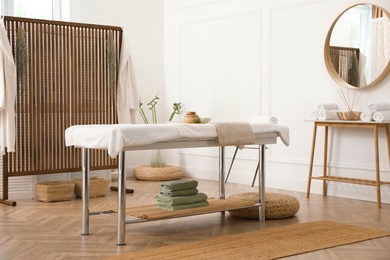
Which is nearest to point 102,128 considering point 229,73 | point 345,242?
point 345,242

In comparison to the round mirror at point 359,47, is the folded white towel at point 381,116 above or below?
below

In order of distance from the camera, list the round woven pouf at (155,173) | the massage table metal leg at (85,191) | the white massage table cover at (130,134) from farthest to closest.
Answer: the round woven pouf at (155,173)
the massage table metal leg at (85,191)
the white massage table cover at (130,134)

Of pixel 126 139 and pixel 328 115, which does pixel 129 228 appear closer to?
pixel 126 139

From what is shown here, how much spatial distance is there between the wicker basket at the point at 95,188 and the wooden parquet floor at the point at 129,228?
4.7 inches

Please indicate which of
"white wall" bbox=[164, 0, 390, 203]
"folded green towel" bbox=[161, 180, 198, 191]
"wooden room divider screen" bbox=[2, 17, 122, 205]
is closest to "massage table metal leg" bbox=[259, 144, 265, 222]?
"folded green towel" bbox=[161, 180, 198, 191]

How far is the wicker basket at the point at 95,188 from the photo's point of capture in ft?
22.2

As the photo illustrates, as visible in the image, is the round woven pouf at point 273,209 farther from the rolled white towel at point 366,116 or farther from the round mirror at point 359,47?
the round mirror at point 359,47

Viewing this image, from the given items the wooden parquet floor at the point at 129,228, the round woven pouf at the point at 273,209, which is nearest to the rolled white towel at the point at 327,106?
the wooden parquet floor at the point at 129,228

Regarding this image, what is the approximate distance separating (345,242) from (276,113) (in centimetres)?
325

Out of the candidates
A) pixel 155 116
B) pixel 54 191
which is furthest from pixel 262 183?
pixel 155 116

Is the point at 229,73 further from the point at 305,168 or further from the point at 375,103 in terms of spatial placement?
the point at 375,103

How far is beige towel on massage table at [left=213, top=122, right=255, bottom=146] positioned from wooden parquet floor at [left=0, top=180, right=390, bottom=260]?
0.73m

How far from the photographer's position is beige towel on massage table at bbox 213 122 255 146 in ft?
15.6

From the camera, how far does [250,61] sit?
7.89 meters
